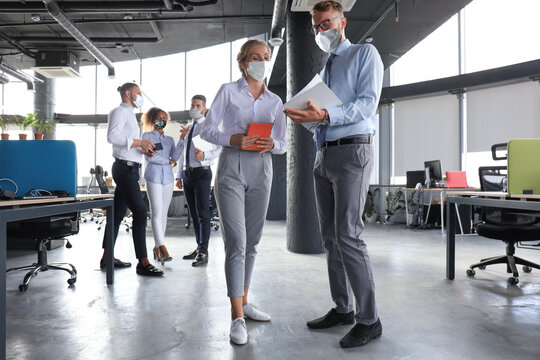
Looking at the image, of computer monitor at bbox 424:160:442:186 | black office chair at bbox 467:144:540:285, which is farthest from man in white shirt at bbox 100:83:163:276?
computer monitor at bbox 424:160:442:186

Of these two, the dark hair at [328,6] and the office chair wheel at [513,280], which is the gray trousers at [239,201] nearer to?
the dark hair at [328,6]

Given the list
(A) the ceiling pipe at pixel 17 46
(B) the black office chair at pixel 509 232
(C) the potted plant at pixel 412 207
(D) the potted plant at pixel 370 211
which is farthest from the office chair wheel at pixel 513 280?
(A) the ceiling pipe at pixel 17 46

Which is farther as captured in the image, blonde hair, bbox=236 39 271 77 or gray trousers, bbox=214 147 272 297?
blonde hair, bbox=236 39 271 77

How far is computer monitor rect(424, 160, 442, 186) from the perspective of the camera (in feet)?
21.8

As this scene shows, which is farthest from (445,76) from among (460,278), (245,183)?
(245,183)

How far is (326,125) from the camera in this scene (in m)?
1.87

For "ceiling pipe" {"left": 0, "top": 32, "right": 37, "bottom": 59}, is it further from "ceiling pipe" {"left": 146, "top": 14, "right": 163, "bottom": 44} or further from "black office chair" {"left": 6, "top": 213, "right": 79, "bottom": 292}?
"black office chair" {"left": 6, "top": 213, "right": 79, "bottom": 292}

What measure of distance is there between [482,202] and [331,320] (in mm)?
1420

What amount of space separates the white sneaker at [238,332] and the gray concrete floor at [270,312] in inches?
1.7

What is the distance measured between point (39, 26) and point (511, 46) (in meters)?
10.0

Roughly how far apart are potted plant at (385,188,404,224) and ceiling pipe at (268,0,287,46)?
427 centimetres

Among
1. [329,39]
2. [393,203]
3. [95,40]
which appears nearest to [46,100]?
[95,40]

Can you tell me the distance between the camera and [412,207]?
7.51 m

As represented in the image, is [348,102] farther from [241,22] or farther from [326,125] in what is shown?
[241,22]
